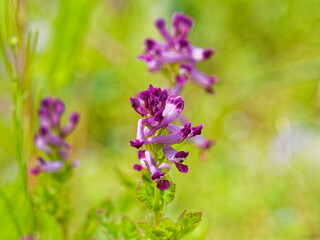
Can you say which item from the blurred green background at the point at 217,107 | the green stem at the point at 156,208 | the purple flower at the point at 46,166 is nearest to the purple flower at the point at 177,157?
the green stem at the point at 156,208

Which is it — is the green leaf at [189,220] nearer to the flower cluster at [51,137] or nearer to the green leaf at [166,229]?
the green leaf at [166,229]

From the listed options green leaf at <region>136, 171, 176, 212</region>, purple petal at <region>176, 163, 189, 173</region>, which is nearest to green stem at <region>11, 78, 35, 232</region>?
green leaf at <region>136, 171, 176, 212</region>

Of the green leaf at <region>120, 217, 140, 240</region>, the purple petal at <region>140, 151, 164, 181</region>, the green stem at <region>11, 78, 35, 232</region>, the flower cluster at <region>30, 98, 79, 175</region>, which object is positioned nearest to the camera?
the purple petal at <region>140, 151, 164, 181</region>

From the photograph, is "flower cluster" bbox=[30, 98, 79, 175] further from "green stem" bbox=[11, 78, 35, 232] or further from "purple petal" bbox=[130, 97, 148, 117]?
"purple petal" bbox=[130, 97, 148, 117]

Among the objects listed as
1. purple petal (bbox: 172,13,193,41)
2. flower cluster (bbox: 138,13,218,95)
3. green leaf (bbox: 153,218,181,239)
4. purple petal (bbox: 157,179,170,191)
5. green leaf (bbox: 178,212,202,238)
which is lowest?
green leaf (bbox: 153,218,181,239)

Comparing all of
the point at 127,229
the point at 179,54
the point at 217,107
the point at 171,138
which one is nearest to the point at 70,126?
the point at 179,54

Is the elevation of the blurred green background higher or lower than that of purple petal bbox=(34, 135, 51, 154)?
higher
